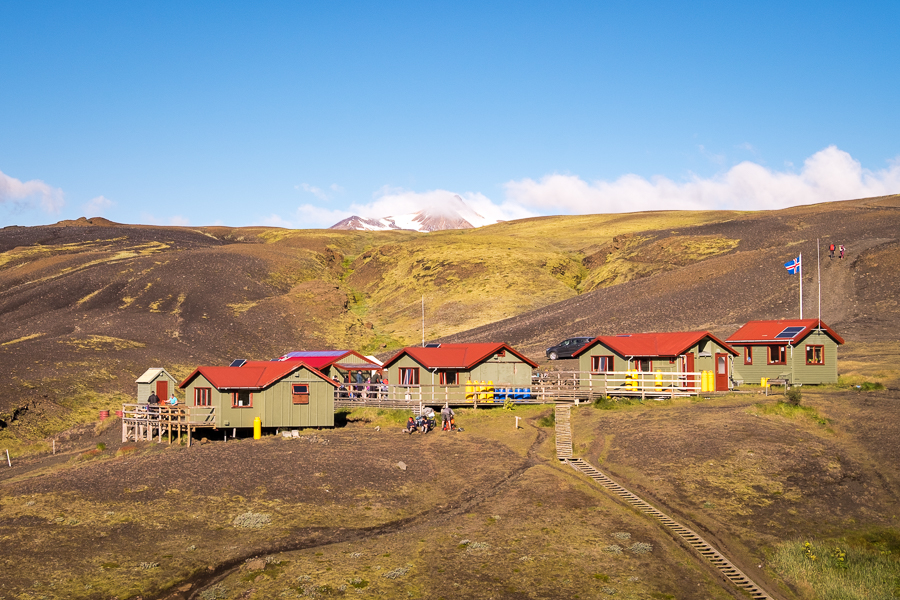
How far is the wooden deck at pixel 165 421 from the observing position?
42594 millimetres

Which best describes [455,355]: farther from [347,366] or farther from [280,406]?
[280,406]

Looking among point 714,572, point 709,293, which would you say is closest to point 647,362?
point 714,572

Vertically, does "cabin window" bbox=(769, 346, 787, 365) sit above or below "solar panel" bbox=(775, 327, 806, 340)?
below

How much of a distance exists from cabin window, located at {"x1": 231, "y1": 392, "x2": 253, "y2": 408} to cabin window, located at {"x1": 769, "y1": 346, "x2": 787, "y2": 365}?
34.9 metres

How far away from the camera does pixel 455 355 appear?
171 ft

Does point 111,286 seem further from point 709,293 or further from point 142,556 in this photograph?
point 142,556

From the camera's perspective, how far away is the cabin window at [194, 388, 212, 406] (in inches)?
1735

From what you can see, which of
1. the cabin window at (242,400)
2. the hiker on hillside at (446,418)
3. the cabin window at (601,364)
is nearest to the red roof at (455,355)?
the cabin window at (601,364)

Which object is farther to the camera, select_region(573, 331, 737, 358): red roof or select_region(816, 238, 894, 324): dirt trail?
select_region(816, 238, 894, 324): dirt trail

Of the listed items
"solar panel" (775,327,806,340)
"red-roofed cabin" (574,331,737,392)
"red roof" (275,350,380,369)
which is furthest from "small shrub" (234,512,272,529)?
"solar panel" (775,327,806,340)

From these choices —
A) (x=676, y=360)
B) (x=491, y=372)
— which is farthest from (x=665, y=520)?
(x=491, y=372)

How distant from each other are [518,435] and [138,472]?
19354mm

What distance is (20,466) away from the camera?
42.2 meters

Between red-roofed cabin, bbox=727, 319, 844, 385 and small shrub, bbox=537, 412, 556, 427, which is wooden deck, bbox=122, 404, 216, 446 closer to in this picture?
small shrub, bbox=537, 412, 556, 427
